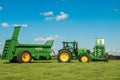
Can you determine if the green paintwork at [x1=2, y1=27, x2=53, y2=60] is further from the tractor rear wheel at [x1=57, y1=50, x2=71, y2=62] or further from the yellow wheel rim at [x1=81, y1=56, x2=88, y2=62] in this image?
the yellow wheel rim at [x1=81, y1=56, x2=88, y2=62]

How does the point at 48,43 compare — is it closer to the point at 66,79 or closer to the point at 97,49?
the point at 97,49

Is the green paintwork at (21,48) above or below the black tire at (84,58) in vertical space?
above

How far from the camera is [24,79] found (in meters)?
12.5

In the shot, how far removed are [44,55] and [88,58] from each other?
450 centimetres

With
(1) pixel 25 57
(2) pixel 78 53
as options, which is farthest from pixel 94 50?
(1) pixel 25 57

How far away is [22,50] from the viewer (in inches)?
1057

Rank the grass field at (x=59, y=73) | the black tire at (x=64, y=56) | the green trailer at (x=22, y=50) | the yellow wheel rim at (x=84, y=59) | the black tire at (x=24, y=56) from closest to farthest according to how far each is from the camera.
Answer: the grass field at (x=59, y=73) < the black tire at (x=24, y=56) < the green trailer at (x=22, y=50) < the black tire at (x=64, y=56) < the yellow wheel rim at (x=84, y=59)

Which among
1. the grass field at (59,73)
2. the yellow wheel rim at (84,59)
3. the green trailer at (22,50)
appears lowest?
the grass field at (59,73)

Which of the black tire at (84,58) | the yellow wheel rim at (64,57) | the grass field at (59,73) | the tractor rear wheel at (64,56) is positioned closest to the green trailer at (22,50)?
the tractor rear wheel at (64,56)

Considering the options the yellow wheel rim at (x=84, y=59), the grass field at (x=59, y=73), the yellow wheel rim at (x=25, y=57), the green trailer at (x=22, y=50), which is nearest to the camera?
the grass field at (x=59, y=73)

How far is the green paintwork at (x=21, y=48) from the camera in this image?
26.6m

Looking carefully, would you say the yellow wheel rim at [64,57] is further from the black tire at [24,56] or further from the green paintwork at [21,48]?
the black tire at [24,56]

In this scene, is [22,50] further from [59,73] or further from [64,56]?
[59,73]

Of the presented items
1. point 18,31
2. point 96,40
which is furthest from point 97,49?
point 18,31
